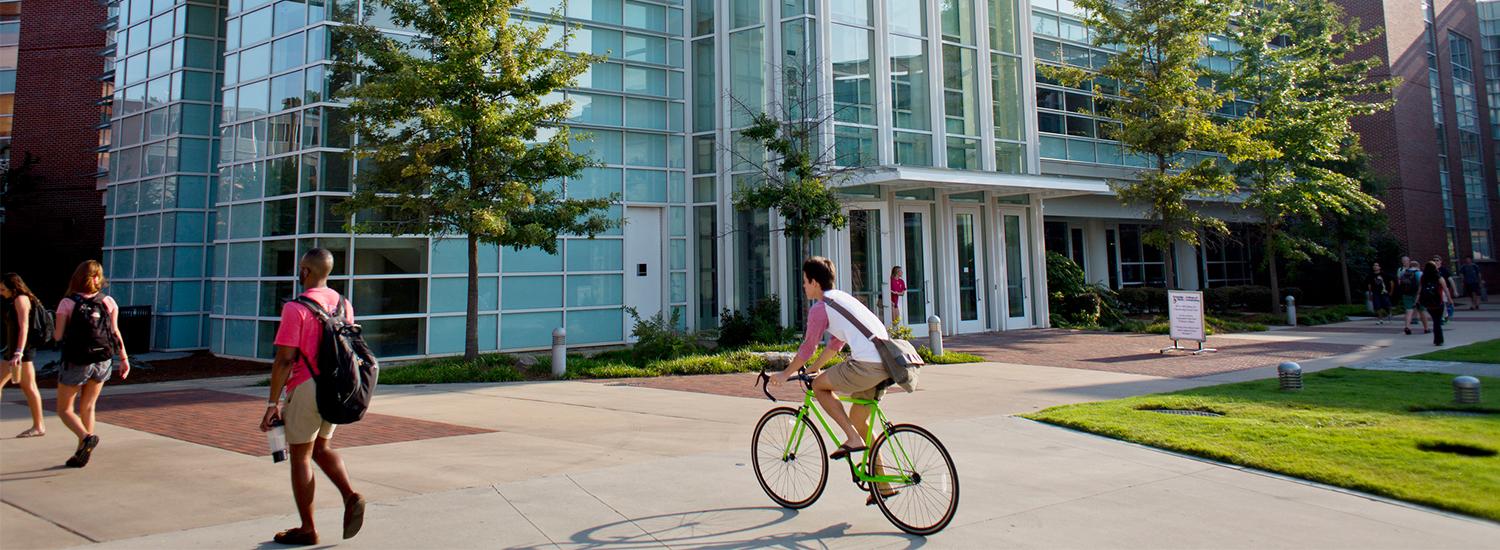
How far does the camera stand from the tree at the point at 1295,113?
77.7ft

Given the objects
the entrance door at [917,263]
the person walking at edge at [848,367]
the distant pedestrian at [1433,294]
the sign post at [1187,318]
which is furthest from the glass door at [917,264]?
the person walking at edge at [848,367]

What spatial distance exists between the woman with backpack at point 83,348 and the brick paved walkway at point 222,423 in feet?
3.35

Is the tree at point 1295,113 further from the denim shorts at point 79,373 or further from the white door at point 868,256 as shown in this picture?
the denim shorts at point 79,373

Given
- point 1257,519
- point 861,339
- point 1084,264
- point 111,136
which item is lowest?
point 1257,519

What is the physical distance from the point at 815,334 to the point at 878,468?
0.86 metres

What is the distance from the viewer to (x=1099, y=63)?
26938 mm

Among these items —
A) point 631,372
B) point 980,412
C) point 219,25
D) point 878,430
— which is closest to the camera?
point 878,430

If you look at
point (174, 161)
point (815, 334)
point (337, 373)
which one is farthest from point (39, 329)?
point (174, 161)

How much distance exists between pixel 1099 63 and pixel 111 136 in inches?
1127

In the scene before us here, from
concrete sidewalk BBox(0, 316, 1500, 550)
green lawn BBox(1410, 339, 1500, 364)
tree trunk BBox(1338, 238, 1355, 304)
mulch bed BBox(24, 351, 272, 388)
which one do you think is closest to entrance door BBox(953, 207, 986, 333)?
green lawn BBox(1410, 339, 1500, 364)

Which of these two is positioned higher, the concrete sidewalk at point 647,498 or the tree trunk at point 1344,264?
the tree trunk at point 1344,264

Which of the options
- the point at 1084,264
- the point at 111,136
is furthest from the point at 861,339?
the point at 1084,264

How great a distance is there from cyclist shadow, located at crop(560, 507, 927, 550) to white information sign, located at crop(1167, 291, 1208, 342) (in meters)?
13.1

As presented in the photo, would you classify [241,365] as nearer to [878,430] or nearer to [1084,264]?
[878,430]
